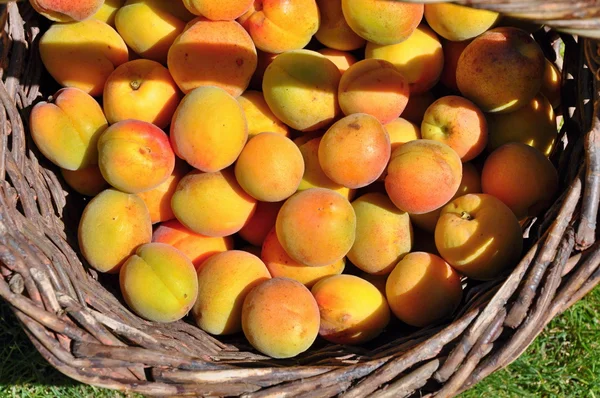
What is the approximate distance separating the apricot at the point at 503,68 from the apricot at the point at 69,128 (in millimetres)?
845

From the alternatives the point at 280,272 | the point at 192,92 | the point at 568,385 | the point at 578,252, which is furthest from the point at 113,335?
the point at 568,385

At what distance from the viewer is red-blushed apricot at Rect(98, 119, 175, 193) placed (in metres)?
1.32

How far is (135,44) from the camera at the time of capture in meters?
Result: 1.53

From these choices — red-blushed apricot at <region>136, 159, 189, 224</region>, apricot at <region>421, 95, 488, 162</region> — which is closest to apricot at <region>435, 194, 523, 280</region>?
apricot at <region>421, 95, 488, 162</region>

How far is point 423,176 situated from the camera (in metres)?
1.32

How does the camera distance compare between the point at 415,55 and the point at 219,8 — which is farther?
the point at 415,55

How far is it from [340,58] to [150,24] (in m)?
0.45

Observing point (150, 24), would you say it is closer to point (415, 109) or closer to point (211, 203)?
point (211, 203)

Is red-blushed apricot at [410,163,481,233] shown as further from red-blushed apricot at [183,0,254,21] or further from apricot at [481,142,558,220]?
red-blushed apricot at [183,0,254,21]

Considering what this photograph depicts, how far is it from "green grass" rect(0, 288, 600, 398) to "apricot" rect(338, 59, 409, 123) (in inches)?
30.1

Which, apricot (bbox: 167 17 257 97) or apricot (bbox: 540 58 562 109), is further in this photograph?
apricot (bbox: 540 58 562 109)

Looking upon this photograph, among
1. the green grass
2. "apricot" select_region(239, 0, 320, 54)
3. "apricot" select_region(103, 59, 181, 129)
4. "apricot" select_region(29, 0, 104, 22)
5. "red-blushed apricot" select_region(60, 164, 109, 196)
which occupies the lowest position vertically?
the green grass

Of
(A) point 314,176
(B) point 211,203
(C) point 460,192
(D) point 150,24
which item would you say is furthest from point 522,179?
(D) point 150,24

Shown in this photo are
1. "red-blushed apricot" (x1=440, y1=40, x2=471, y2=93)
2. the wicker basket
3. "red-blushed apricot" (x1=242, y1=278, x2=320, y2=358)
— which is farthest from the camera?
"red-blushed apricot" (x1=440, y1=40, x2=471, y2=93)
